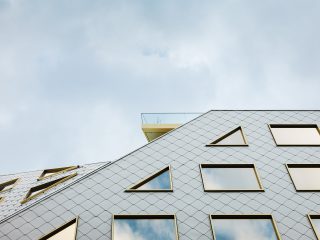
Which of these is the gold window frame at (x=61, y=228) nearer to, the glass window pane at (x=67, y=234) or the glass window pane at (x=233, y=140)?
the glass window pane at (x=67, y=234)

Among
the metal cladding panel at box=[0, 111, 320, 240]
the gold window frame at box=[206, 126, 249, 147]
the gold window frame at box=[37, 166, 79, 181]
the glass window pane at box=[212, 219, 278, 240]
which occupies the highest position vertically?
the gold window frame at box=[37, 166, 79, 181]

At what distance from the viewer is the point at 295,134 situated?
18.1 m

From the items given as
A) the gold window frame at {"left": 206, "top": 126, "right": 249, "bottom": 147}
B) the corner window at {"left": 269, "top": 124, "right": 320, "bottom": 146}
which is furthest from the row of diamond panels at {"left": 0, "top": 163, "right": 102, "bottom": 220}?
the corner window at {"left": 269, "top": 124, "right": 320, "bottom": 146}

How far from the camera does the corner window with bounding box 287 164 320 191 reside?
15164mm

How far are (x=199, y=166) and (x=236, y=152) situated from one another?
204 centimetres

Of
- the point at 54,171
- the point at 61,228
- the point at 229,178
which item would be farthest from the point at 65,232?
the point at 54,171

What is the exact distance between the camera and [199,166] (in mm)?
16016

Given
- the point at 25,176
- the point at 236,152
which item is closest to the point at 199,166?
the point at 236,152

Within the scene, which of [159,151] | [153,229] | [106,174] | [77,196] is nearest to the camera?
[153,229]

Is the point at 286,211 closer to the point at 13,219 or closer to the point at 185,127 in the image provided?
the point at 185,127

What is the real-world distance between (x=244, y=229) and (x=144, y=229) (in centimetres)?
372

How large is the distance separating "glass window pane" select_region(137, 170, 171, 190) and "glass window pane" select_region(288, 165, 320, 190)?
18.0ft

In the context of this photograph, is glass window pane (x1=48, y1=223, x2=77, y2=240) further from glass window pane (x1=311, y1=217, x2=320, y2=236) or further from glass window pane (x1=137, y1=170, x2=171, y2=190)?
glass window pane (x1=311, y1=217, x2=320, y2=236)

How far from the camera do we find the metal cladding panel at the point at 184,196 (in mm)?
13250
